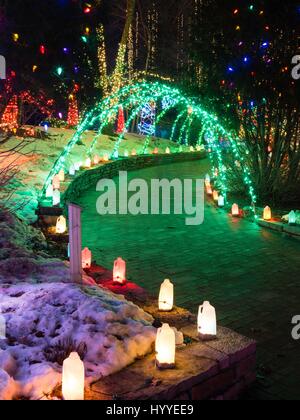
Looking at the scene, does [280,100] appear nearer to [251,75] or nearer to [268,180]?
[251,75]

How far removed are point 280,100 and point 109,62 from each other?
818 inches

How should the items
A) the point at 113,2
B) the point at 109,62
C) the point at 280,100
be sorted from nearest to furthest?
1. the point at 280,100
2. the point at 113,2
3. the point at 109,62

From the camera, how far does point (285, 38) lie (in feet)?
38.9

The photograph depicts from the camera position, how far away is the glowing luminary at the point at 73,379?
3730mm

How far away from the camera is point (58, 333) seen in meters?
4.62

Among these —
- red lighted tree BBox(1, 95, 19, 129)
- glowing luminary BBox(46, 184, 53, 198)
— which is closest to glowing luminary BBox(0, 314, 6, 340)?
red lighted tree BBox(1, 95, 19, 129)

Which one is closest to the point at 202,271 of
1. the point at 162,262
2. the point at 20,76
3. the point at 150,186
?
the point at 162,262

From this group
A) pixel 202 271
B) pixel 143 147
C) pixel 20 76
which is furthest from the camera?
pixel 143 147

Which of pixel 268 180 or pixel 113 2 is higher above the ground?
pixel 113 2

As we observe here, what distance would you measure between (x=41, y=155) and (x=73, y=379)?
13267 millimetres

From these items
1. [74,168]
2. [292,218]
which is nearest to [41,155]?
[74,168]

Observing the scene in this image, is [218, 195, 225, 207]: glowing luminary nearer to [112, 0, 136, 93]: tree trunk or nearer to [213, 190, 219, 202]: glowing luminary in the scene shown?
[213, 190, 219, 202]: glowing luminary

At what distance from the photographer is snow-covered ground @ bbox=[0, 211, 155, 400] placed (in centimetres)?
401

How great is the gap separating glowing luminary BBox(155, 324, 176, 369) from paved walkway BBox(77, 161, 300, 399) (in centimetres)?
86
